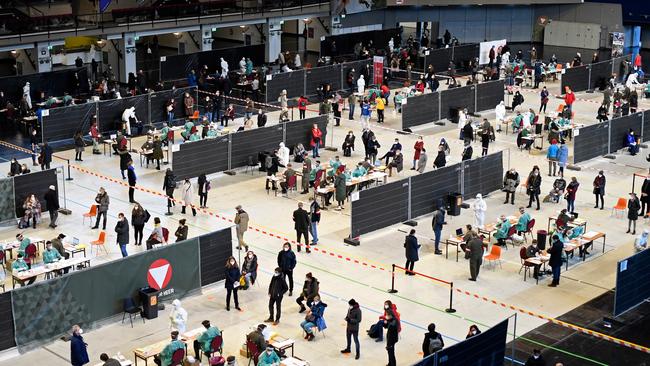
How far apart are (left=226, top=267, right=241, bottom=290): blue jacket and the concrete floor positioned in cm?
87

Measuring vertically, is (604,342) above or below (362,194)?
below

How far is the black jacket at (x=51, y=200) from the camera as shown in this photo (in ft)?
121

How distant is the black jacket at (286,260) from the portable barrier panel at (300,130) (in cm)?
1594

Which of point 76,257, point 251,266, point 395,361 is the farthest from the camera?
point 76,257

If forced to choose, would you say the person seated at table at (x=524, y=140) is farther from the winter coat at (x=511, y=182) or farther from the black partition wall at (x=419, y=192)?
the winter coat at (x=511, y=182)

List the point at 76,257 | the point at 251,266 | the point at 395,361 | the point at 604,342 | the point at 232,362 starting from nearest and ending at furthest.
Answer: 1. the point at 232,362
2. the point at 395,361
3. the point at 604,342
4. the point at 251,266
5. the point at 76,257

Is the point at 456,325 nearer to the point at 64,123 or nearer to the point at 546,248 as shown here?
the point at 546,248

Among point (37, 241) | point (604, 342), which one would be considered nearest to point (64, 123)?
point (37, 241)

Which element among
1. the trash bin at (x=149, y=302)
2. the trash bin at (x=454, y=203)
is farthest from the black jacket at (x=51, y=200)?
the trash bin at (x=454, y=203)

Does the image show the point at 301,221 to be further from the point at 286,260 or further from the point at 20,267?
the point at 20,267

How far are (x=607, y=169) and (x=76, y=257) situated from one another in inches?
964

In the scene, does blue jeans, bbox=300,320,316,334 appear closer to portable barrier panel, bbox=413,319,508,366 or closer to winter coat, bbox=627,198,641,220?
portable barrier panel, bbox=413,319,508,366

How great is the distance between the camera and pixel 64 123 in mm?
48781

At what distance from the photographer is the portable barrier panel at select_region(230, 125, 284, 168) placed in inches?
1742
